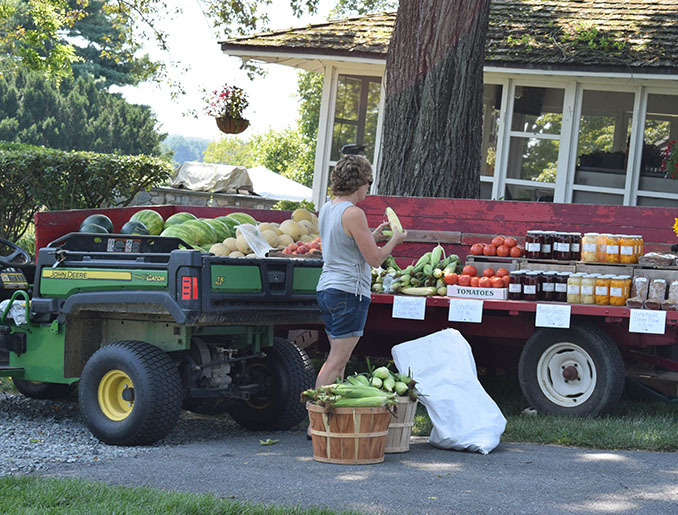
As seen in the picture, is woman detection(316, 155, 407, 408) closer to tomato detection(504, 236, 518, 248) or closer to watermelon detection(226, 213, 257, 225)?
tomato detection(504, 236, 518, 248)

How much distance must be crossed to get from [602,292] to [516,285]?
69cm

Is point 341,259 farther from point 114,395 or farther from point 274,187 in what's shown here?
point 274,187

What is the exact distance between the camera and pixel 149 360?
22.3ft

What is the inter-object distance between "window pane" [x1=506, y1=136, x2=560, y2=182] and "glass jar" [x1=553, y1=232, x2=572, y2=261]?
6813mm

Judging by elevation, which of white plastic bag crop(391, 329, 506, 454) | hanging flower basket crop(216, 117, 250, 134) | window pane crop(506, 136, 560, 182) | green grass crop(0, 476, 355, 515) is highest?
hanging flower basket crop(216, 117, 250, 134)

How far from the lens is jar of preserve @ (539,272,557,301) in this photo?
8.12m

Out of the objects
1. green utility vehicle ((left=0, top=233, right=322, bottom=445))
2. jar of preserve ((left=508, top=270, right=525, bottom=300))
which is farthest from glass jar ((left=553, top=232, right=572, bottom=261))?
green utility vehicle ((left=0, top=233, right=322, bottom=445))

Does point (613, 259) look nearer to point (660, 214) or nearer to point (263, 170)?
point (660, 214)

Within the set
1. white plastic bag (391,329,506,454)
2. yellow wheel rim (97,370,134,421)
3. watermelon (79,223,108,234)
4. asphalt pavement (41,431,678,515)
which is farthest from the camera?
watermelon (79,223,108,234)

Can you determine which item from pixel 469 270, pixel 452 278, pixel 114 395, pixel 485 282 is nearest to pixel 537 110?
pixel 469 270

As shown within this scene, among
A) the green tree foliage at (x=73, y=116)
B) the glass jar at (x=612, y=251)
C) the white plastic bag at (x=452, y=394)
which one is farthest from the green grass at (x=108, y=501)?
the green tree foliage at (x=73, y=116)

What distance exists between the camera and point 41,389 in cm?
879

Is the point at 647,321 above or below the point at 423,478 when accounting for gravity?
above

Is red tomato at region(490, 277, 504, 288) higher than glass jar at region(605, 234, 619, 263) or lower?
lower
